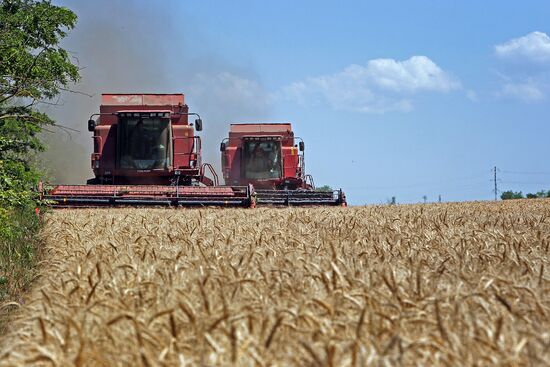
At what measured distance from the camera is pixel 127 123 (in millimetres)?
24156

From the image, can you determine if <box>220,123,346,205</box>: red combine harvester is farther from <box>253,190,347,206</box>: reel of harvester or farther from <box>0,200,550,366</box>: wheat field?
<box>0,200,550,366</box>: wheat field

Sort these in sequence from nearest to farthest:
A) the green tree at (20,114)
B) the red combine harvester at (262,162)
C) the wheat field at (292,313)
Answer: the wheat field at (292,313) → the green tree at (20,114) → the red combine harvester at (262,162)

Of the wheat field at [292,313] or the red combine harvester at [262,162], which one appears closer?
the wheat field at [292,313]

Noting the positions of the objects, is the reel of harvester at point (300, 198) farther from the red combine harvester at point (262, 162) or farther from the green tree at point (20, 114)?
the green tree at point (20, 114)

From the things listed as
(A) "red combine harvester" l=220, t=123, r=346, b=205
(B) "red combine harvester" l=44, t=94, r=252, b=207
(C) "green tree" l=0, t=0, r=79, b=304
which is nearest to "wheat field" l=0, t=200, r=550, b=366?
(C) "green tree" l=0, t=0, r=79, b=304

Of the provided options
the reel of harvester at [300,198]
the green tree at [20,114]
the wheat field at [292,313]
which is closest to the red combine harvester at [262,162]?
the reel of harvester at [300,198]

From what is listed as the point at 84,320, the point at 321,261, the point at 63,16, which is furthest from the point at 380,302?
the point at 63,16

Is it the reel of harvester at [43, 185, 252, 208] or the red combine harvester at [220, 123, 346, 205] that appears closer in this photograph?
the reel of harvester at [43, 185, 252, 208]

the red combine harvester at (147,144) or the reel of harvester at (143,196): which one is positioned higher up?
the red combine harvester at (147,144)

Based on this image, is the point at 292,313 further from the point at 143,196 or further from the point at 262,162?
the point at 262,162

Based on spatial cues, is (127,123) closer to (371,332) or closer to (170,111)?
(170,111)

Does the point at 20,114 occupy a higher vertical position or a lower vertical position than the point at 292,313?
higher

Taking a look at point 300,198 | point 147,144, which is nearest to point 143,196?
point 147,144

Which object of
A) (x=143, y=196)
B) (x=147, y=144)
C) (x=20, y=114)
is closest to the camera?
(x=20, y=114)
